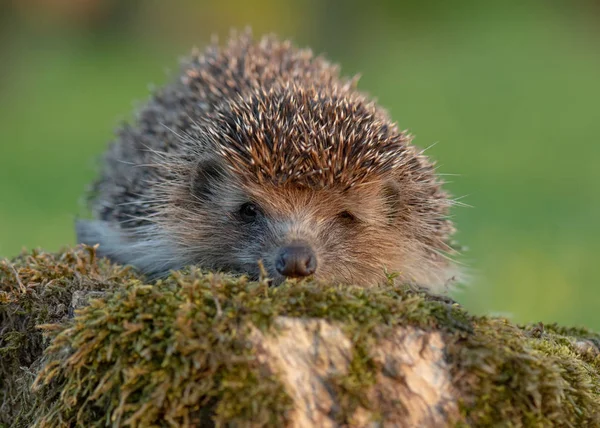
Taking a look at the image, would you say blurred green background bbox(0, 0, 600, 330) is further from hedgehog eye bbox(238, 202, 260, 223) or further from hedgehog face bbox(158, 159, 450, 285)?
hedgehog eye bbox(238, 202, 260, 223)

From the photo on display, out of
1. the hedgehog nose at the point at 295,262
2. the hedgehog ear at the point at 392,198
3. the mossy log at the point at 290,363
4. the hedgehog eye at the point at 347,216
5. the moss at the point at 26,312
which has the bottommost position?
the moss at the point at 26,312

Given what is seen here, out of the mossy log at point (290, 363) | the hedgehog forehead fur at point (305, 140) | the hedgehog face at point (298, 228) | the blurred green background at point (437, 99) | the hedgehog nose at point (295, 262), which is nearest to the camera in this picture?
the mossy log at point (290, 363)

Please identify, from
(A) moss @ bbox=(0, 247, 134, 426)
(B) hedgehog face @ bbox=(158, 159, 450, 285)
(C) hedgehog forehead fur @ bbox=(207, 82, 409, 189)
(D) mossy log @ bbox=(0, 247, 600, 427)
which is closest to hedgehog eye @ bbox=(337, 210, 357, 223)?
(B) hedgehog face @ bbox=(158, 159, 450, 285)

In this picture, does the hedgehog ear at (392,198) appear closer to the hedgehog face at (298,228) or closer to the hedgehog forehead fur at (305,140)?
the hedgehog face at (298,228)

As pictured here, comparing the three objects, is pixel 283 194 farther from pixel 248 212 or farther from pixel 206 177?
pixel 206 177

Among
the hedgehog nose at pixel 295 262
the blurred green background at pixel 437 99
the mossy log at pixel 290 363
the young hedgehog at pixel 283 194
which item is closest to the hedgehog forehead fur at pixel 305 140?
the young hedgehog at pixel 283 194

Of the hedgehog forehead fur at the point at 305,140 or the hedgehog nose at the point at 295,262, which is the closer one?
the hedgehog nose at the point at 295,262

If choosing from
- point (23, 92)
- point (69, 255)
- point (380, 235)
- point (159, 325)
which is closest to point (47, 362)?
point (159, 325)
